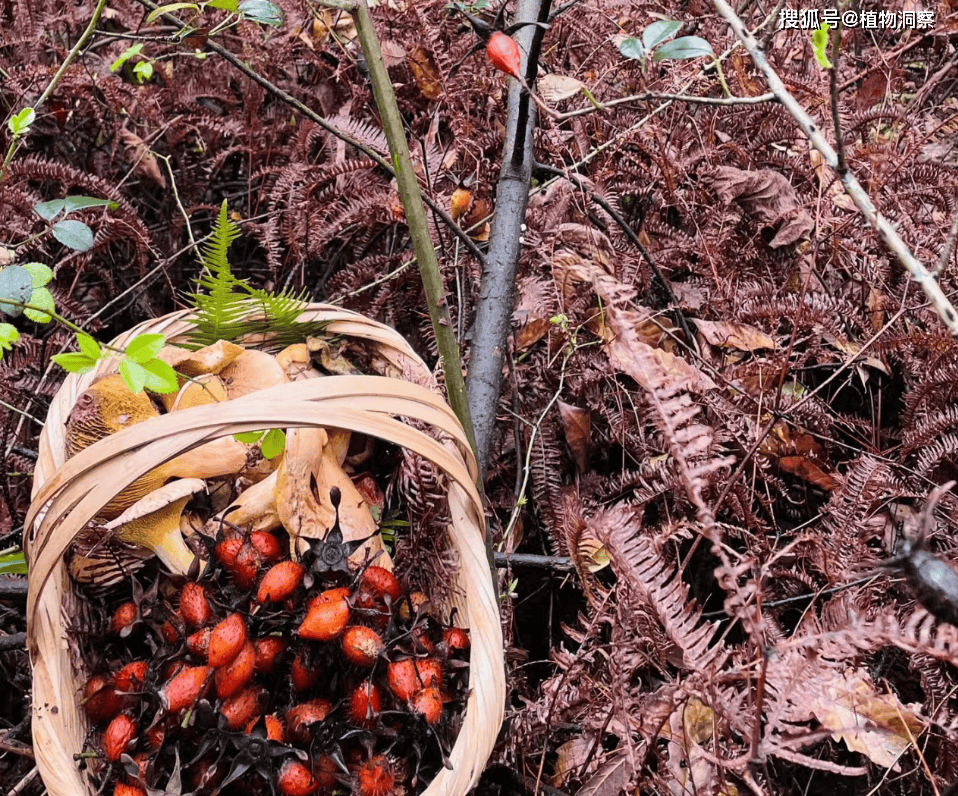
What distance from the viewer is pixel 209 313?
1427 millimetres

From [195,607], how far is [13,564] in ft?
1.44

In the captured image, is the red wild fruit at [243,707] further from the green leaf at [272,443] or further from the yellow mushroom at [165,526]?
the green leaf at [272,443]

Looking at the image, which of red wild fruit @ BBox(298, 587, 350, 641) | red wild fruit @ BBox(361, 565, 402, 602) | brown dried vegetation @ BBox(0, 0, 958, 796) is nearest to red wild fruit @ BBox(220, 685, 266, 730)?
red wild fruit @ BBox(298, 587, 350, 641)

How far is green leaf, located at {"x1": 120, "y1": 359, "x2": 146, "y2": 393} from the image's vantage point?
982 millimetres

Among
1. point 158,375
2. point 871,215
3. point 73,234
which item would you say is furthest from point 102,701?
point 871,215

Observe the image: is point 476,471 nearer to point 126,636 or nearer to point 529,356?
point 126,636

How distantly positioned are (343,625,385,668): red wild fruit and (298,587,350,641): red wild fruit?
2 centimetres

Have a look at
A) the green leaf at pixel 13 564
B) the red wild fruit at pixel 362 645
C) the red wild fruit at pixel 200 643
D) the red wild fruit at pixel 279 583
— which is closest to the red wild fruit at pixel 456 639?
the red wild fruit at pixel 362 645

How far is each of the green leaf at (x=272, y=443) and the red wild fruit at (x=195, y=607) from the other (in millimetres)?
229

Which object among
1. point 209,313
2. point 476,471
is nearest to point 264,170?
point 209,313

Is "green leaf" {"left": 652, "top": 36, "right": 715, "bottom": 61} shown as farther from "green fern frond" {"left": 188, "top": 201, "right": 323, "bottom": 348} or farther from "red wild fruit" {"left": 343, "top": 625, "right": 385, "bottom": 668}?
"red wild fruit" {"left": 343, "top": 625, "right": 385, "bottom": 668}

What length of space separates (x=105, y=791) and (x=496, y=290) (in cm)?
104

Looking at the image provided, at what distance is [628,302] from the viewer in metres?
1.47

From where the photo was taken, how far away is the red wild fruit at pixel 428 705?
3.51 ft
